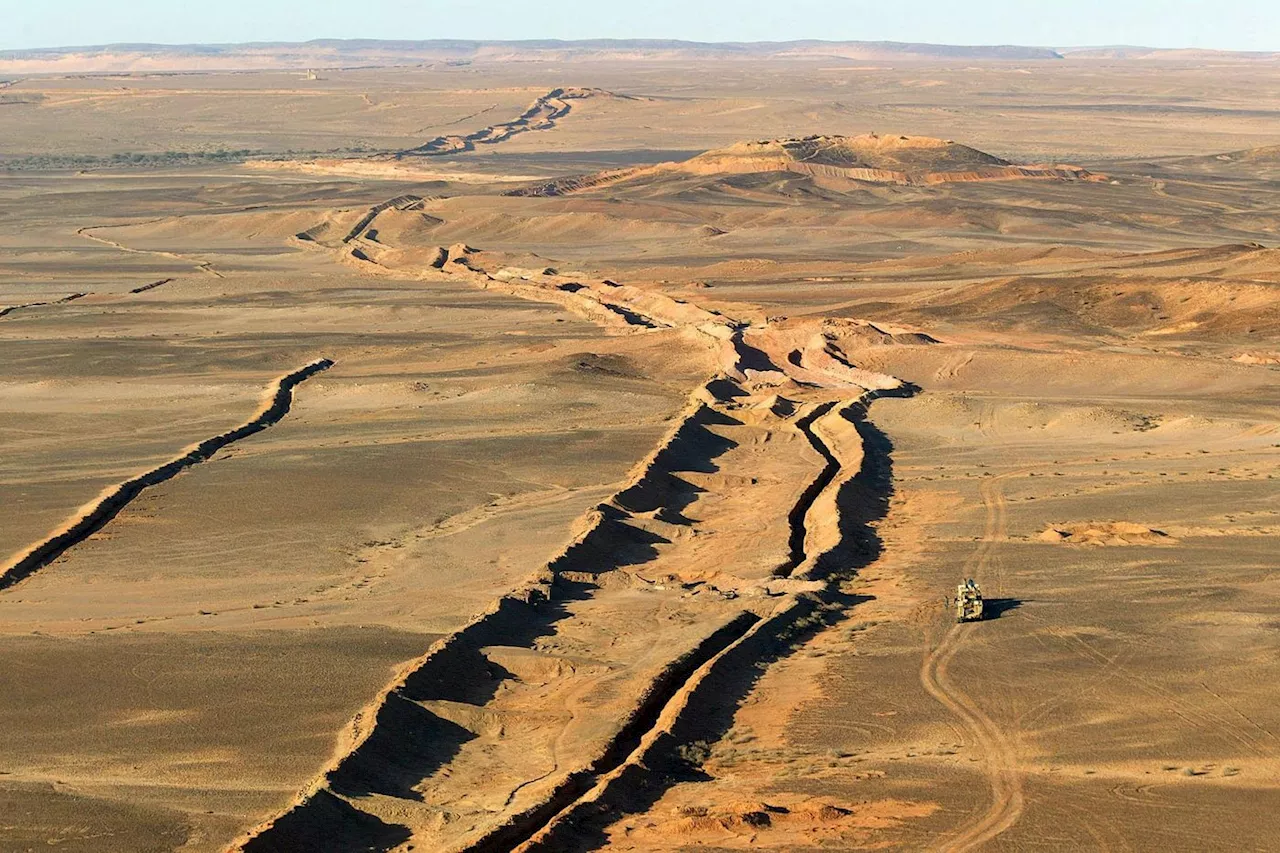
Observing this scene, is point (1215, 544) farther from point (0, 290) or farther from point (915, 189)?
point (915, 189)

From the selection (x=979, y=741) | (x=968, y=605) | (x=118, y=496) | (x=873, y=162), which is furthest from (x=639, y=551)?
(x=873, y=162)

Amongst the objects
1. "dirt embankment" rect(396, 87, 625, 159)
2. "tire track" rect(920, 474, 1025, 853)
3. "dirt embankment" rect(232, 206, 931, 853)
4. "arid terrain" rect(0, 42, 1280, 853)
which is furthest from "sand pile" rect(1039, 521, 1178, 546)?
"dirt embankment" rect(396, 87, 625, 159)

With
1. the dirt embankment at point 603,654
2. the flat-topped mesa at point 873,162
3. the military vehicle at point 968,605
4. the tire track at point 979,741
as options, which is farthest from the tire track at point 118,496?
the flat-topped mesa at point 873,162

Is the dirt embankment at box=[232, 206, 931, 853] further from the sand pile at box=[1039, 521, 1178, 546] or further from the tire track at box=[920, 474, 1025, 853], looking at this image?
the sand pile at box=[1039, 521, 1178, 546]

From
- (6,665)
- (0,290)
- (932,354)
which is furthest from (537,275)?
(6,665)

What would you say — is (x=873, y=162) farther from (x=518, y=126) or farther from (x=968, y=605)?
(x=968, y=605)
